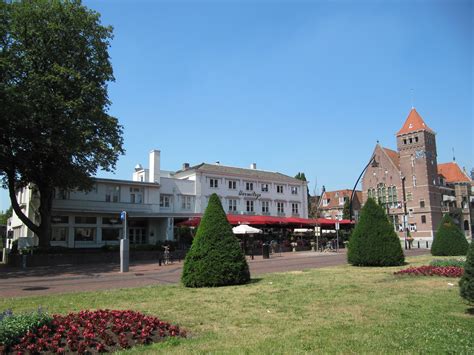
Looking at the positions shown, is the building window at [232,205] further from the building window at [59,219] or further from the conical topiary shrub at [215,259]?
the conical topiary shrub at [215,259]

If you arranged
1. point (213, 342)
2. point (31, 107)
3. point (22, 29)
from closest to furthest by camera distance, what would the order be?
point (213, 342) < point (31, 107) < point (22, 29)

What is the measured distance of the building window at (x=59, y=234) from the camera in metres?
43.3

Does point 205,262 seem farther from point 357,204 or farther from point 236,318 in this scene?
point 357,204

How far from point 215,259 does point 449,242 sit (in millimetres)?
20234

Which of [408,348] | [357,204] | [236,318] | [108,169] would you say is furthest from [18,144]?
[357,204]

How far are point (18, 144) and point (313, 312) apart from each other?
29.0 metres

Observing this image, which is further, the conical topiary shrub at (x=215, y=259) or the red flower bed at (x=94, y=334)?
the conical topiary shrub at (x=215, y=259)

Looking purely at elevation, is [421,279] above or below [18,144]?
below

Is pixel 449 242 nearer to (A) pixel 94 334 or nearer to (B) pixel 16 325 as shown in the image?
(A) pixel 94 334

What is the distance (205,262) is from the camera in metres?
14.4

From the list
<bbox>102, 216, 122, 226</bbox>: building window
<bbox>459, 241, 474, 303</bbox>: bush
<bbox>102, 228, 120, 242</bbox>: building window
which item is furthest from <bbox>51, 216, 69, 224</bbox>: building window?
<bbox>459, 241, 474, 303</bbox>: bush

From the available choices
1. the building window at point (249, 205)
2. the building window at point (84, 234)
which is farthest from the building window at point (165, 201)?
the building window at point (249, 205)

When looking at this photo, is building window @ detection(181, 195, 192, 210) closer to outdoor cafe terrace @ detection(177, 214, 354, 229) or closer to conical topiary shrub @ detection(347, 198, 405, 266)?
outdoor cafe terrace @ detection(177, 214, 354, 229)

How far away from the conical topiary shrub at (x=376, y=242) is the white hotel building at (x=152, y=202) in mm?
29441
